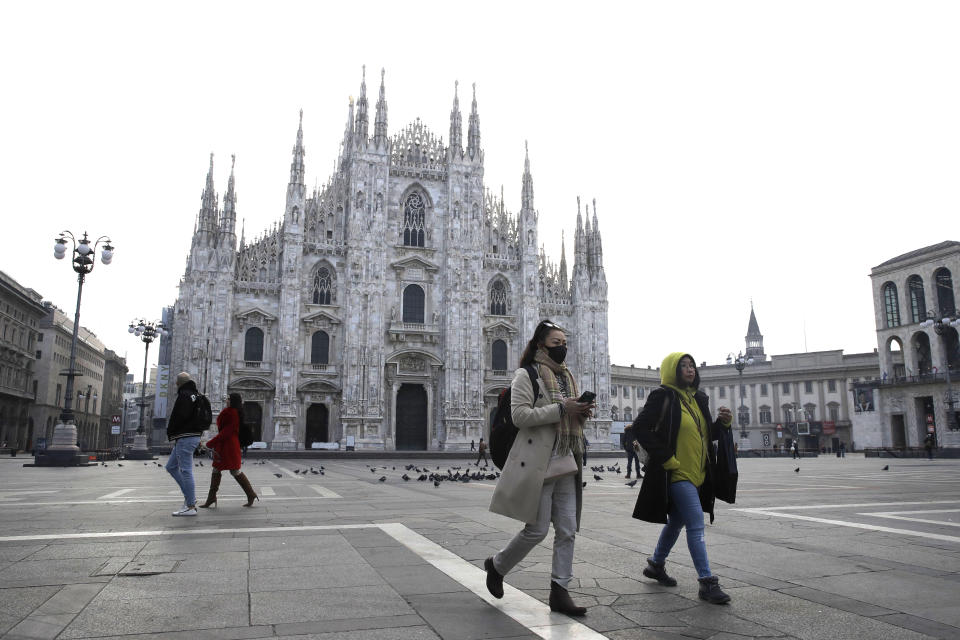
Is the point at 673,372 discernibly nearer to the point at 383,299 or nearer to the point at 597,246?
the point at 383,299

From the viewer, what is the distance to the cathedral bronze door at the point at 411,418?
42094mm

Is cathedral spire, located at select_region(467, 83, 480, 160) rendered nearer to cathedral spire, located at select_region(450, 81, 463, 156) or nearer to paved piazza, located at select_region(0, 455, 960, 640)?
cathedral spire, located at select_region(450, 81, 463, 156)

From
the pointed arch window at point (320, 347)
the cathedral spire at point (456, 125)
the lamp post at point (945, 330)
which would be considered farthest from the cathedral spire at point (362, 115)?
→ the lamp post at point (945, 330)

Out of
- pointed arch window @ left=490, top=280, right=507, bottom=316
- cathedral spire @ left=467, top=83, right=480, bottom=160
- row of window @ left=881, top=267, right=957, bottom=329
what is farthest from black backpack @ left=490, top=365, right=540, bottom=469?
row of window @ left=881, top=267, right=957, bottom=329

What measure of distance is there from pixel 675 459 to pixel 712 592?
2.96ft

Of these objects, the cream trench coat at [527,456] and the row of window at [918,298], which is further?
the row of window at [918,298]

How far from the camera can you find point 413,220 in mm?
44375

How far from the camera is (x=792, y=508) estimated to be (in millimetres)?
10062

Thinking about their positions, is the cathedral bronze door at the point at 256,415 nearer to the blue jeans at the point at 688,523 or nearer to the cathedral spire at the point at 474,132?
the cathedral spire at the point at 474,132

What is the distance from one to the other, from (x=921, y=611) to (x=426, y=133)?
147ft

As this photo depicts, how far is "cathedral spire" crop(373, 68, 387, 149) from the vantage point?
43.2 metres

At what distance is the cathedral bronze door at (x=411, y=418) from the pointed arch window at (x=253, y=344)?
8524mm

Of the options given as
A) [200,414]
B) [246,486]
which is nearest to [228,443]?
[246,486]

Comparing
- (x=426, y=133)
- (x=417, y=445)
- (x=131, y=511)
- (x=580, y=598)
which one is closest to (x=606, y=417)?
(x=417, y=445)
